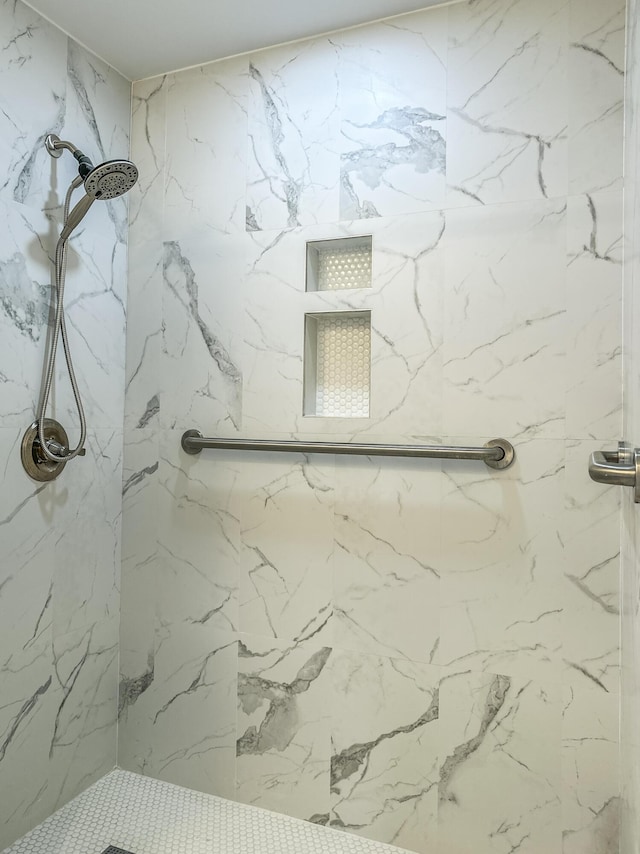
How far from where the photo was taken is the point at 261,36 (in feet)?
5.22

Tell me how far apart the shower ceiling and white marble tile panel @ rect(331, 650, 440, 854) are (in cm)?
167

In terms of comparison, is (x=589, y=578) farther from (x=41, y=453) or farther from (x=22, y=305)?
(x=22, y=305)

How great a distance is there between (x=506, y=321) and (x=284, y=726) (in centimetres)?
124

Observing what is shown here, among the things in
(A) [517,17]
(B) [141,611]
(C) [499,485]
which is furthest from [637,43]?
(B) [141,611]

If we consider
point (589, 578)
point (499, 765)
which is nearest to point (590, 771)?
point (499, 765)

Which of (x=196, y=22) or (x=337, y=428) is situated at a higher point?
(x=196, y=22)

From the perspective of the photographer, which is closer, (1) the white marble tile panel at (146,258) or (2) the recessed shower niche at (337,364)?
(2) the recessed shower niche at (337,364)

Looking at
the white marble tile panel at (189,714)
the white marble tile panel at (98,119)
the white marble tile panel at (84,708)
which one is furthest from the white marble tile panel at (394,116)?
the white marble tile panel at (84,708)

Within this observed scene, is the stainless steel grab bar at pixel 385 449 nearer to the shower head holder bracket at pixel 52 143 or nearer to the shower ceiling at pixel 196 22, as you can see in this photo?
the shower head holder bracket at pixel 52 143

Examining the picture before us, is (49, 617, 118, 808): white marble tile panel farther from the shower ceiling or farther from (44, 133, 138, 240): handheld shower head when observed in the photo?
the shower ceiling

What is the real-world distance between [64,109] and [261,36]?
0.58 metres

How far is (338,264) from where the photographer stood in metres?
1.62

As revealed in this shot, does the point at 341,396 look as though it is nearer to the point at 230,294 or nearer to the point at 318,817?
the point at 230,294

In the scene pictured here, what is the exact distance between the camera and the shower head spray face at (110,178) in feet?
4.43
